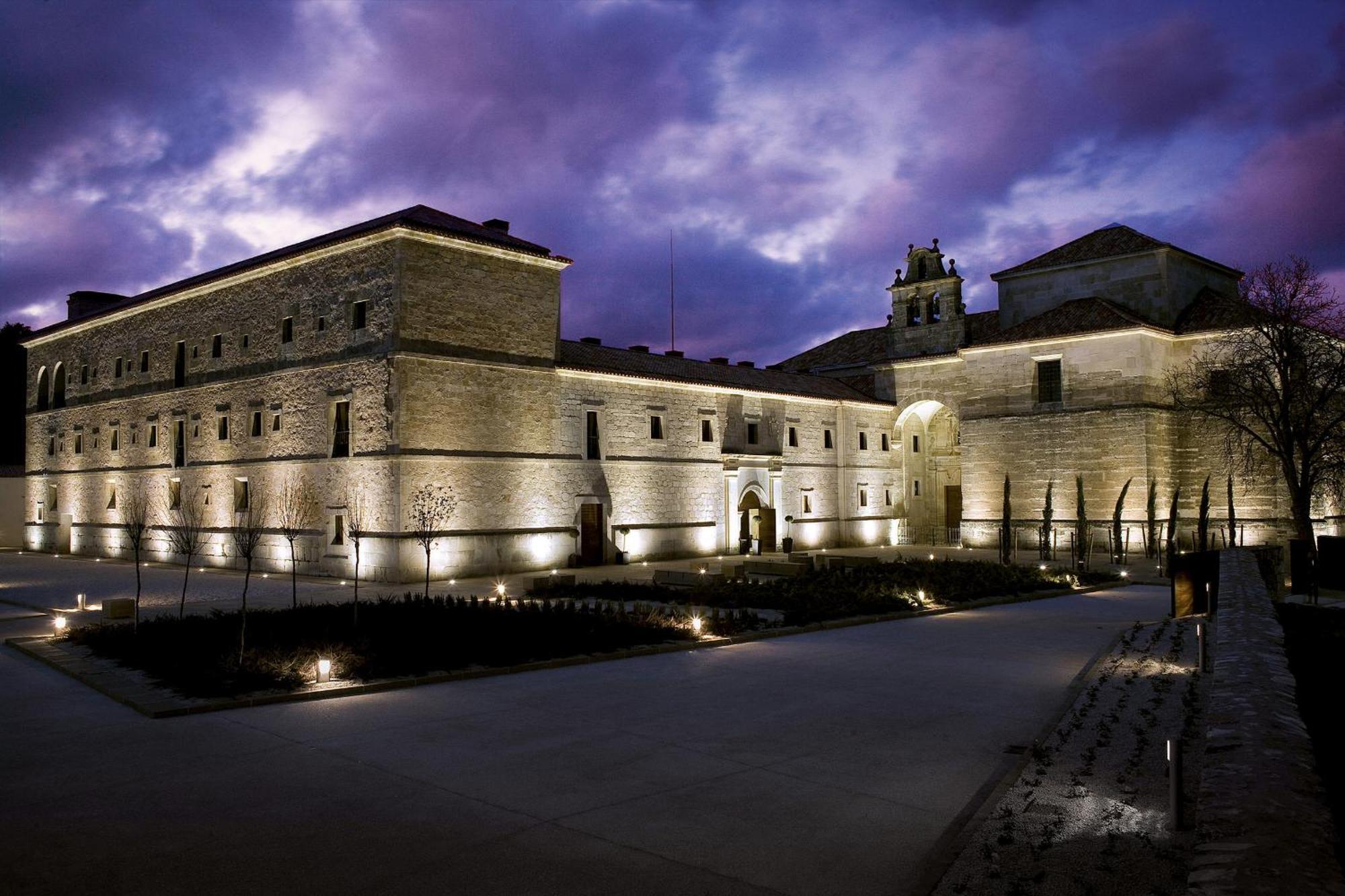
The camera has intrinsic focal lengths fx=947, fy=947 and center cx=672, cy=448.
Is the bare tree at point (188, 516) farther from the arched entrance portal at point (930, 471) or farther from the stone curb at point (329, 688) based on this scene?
the arched entrance portal at point (930, 471)

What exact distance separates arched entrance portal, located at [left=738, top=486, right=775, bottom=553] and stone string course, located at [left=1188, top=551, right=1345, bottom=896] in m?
33.4

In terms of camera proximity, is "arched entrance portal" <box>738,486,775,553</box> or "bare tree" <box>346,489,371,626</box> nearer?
"bare tree" <box>346,489,371,626</box>

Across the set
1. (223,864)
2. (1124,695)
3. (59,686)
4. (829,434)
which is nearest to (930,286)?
(829,434)

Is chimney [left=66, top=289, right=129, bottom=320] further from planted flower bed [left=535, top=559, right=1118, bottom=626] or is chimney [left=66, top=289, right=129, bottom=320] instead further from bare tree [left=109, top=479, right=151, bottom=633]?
planted flower bed [left=535, top=559, right=1118, bottom=626]

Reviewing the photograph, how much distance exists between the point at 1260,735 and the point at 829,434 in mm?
41002

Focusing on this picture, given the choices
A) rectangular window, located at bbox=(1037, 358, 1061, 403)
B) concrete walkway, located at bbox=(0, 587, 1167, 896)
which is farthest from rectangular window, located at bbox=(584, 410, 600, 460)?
concrete walkway, located at bbox=(0, 587, 1167, 896)

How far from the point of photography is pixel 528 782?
809 centimetres

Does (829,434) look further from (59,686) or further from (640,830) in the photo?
(640,830)

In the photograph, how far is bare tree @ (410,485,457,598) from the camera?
28.5 metres

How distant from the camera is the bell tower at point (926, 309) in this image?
47188 mm

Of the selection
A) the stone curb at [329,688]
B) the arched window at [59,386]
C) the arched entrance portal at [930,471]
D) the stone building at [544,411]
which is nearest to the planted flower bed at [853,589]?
the stone curb at [329,688]

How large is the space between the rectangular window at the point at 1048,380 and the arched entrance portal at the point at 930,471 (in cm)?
729

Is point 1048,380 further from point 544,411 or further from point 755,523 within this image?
point 544,411

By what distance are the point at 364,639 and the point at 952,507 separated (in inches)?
1633
